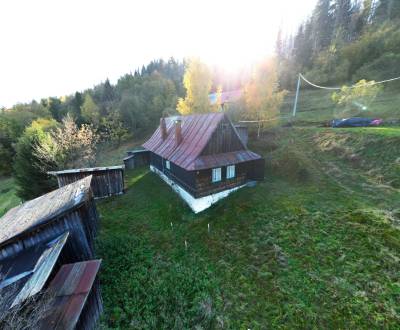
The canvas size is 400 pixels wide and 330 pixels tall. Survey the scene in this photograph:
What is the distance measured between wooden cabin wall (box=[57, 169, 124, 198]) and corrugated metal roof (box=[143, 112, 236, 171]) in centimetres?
484

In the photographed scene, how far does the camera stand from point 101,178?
693 inches

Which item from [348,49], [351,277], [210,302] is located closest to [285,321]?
[210,302]

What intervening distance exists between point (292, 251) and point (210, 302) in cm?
500

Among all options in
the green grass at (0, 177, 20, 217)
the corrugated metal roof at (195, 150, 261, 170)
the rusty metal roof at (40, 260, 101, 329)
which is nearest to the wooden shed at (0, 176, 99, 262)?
the rusty metal roof at (40, 260, 101, 329)

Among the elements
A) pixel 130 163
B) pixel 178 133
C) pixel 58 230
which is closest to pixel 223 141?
pixel 178 133

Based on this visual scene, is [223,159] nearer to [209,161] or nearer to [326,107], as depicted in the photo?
[209,161]

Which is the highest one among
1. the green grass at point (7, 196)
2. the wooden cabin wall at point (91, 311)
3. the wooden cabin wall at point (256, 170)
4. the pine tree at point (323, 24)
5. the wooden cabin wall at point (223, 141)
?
the pine tree at point (323, 24)

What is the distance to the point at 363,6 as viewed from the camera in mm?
46562

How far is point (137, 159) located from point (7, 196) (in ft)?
67.0

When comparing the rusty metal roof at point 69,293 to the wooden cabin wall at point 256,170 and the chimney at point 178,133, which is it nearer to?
the chimney at point 178,133

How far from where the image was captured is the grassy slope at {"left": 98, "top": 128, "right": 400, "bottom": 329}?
7.52 metres

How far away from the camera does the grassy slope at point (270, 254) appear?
752 centimetres

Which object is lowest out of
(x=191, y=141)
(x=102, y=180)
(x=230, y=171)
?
(x=102, y=180)

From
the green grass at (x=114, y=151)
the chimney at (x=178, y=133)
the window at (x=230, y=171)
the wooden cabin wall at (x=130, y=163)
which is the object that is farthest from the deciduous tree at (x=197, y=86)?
the green grass at (x=114, y=151)
